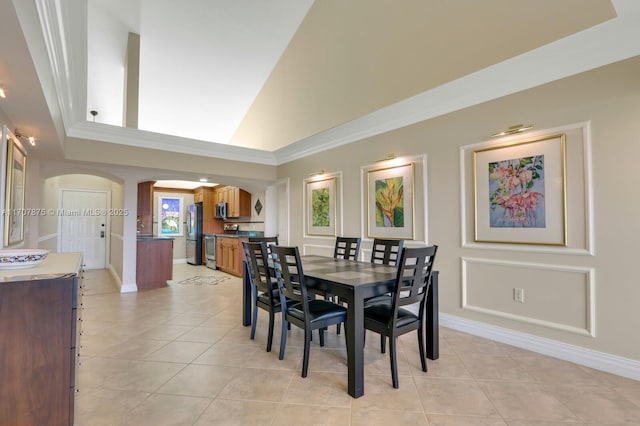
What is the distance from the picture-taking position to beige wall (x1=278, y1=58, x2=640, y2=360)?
2236mm

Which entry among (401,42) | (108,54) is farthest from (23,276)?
(108,54)

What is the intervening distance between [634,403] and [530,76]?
2513 mm

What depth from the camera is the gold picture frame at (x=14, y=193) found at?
102 inches

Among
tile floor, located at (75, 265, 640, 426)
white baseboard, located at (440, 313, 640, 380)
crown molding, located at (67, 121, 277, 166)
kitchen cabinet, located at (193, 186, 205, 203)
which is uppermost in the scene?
Result: crown molding, located at (67, 121, 277, 166)

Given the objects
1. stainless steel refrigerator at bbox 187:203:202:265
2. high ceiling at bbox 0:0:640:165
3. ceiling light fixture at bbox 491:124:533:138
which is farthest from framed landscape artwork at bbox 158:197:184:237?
ceiling light fixture at bbox 491:124:533:138

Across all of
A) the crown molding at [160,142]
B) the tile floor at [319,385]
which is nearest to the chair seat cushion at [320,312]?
the tile floor at [319,385]

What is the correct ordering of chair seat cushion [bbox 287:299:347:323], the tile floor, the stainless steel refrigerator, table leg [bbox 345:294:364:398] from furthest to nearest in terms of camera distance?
1. the stainless steel refrigerator
2. chair seat cushion [bbox 287:299:347:323]
3. table leg [bbox 345:294:364:398]
4. the tile floor

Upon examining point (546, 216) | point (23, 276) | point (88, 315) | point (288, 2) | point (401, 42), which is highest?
point (288, 2)

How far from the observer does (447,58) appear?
2.90 metres

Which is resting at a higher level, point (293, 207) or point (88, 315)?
point (293, 207)

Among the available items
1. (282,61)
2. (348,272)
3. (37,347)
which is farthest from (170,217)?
(37,347)

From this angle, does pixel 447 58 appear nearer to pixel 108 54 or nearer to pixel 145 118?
pixel 108 54

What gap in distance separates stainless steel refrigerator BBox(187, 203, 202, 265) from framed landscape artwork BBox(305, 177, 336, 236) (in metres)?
4.33

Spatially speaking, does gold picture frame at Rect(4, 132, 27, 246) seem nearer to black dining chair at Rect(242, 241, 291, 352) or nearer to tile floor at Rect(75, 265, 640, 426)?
tile floor at Rect(75, 265, 640, 426)
